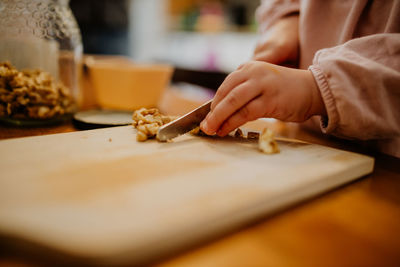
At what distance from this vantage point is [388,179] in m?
0.49

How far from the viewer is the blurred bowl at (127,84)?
93cm

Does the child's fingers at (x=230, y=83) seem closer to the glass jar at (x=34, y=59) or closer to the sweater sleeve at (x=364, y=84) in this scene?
the sweater sleeve at (x=364, y=84)

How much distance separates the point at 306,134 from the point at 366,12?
11.8 inches

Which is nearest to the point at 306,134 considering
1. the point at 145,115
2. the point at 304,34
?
the point at 304,34

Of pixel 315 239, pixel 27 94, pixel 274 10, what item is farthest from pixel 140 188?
pixel 274 10

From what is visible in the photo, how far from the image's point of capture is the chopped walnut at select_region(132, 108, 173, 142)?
0.54 m

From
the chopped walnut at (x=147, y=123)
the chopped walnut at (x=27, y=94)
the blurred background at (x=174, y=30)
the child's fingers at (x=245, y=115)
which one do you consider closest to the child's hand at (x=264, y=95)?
the child's fingers at (x=245, y=115)

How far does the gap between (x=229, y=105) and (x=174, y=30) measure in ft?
10.8

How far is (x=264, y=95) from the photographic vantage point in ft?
1.68

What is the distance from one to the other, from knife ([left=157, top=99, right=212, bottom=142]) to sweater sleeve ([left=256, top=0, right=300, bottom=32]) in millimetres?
476

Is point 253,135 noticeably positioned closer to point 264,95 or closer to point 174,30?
point 264,95

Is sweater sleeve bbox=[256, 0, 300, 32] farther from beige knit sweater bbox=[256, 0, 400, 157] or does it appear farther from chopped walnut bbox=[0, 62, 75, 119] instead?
chopped walnut bbox=[0, 62, 75, 119]

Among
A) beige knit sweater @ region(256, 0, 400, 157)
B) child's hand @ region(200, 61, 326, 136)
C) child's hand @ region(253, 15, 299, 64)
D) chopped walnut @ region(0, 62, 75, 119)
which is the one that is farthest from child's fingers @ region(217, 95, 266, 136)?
chopped walnut @ region(0, 62, 75, 119)

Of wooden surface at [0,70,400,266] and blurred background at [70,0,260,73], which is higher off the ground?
blurred background at [70,0,260,73]
